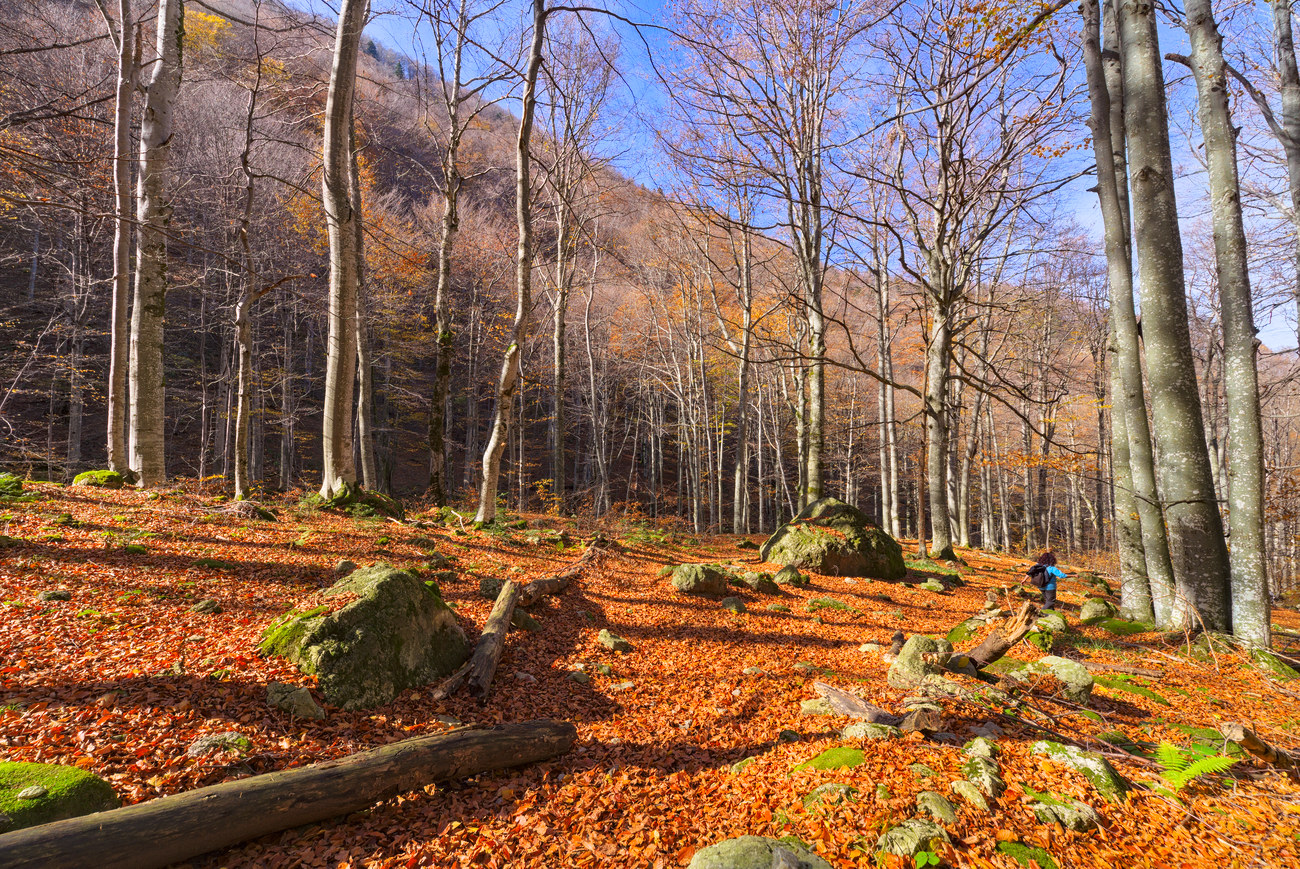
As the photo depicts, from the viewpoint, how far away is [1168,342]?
566 centimetres

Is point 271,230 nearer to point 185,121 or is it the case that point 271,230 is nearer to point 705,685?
point 185,121

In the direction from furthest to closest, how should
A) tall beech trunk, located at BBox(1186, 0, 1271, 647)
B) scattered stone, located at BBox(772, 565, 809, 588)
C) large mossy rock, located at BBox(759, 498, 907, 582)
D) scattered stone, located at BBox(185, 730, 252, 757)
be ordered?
large mossy rock, located at BBox(759, 498, 907, 582)
scattered stone, located at BBox(772, 565, 809, 588)
tall beech trunk, located at BBox(1186, 0, 1271, 647)
scattered stone, located at BBox(185, 730, 252, 757)

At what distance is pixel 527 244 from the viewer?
980 cm

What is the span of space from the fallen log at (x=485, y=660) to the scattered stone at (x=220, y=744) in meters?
1.29

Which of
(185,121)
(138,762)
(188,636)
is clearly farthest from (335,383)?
(185,121)

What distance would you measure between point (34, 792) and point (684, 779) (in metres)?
3.14

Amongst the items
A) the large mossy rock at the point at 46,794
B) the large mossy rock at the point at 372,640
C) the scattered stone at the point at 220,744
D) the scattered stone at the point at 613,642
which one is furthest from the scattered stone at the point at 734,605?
the large mossy rock at the point at 46,794

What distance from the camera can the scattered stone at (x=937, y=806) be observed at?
259 cm

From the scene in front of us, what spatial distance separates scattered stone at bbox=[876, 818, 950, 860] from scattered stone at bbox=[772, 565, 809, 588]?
636 centimetres

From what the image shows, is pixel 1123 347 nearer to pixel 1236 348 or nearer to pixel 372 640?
pixel 1236 348

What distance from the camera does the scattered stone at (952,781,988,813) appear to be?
2.69 meters

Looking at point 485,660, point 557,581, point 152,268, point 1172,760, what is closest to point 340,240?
point 152,268

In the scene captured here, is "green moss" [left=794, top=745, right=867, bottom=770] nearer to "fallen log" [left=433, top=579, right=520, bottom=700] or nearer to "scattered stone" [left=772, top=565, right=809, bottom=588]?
"fallen log" [left=433, top=579, right=520, bottom=700]

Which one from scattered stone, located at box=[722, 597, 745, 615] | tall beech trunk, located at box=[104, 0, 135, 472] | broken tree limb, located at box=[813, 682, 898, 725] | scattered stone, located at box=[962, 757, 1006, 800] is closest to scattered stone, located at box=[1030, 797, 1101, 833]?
scattered stone, located at box=[962, 757, 1006, 800]
